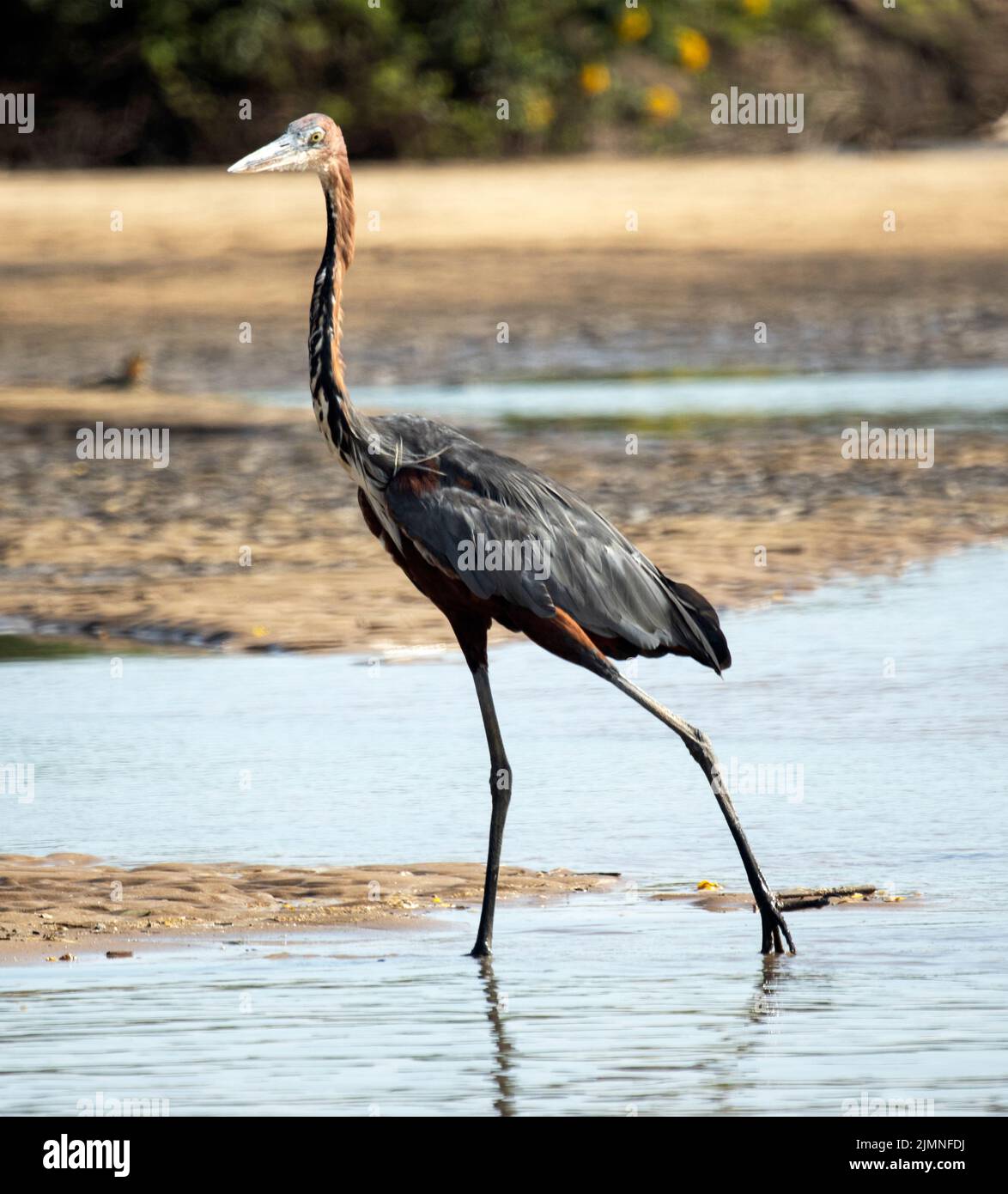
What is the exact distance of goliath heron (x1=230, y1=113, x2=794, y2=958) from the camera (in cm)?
643

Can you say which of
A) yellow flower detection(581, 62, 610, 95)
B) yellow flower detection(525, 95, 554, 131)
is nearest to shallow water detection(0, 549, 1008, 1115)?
yellow flower detection(525, 95, 554, 131)

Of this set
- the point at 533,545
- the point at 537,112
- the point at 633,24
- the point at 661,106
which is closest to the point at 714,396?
the point at 533,545

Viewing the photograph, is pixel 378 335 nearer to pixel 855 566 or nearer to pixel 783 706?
pixel 855 566

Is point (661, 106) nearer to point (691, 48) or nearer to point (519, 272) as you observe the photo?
point (691, 48)

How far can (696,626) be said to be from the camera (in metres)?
6.83

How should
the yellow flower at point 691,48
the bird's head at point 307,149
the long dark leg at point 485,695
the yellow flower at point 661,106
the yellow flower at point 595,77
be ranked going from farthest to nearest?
the yellow flower at point 691,48 < the yellow flower at point 661,106 < the yellow flower at point 595,77 < the bird's head at point 307,149 < the long dark leg at point 485,695

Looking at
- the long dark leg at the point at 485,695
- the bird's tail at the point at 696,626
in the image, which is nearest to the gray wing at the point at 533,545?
the bird's tail at the point at 696,626

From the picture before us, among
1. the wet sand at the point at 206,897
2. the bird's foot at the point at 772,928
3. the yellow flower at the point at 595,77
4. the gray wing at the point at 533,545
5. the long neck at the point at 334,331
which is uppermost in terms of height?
the yellow flower at the point at 595,77

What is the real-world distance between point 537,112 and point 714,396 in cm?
1836

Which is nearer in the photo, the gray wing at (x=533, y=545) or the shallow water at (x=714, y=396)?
the gray wing at (x=533, y=545)

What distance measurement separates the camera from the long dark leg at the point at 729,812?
615cm

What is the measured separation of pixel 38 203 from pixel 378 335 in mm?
9528

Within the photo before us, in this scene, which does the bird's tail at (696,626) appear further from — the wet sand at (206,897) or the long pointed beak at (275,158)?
the long pointed beak at (275,158)
